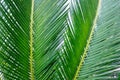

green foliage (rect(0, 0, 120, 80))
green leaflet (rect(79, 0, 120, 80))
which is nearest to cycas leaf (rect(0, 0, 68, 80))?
green foliage (rect(0, 0, 120, 80))

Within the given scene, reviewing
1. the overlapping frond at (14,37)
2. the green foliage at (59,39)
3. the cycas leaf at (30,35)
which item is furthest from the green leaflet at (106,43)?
the overlapping frond at (14,37)

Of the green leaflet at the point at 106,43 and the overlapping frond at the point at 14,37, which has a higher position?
the overlapping frond at the point at 14,37

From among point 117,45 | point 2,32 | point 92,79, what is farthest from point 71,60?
point 2,32

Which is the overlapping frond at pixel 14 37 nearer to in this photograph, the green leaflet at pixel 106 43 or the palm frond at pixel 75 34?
the palm frond at pixel 75 34

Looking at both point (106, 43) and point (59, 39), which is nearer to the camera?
point (106, 43)

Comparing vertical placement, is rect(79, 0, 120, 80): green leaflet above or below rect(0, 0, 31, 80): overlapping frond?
below

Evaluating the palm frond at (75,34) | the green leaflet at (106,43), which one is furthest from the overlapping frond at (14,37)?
the green leaflet at (106,43)

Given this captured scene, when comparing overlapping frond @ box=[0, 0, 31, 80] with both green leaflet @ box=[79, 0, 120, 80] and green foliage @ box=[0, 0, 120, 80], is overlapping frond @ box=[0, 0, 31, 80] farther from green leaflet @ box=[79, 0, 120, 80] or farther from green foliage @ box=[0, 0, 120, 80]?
green leaflet @ box=[79, 0, 120, 80]

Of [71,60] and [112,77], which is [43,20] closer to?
[71,60]

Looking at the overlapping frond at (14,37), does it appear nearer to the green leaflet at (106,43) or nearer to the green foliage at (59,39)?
the green foliage at (59,39)

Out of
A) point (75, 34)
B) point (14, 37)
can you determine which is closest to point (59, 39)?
point (75, 34)

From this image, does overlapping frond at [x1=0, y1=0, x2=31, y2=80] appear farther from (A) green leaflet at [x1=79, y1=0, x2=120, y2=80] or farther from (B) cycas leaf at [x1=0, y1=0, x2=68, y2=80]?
(A) green leaflet at [x1=79, y1=0, x2=120, y2=80]

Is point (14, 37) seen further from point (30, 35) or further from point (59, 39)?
point (59, 39)
